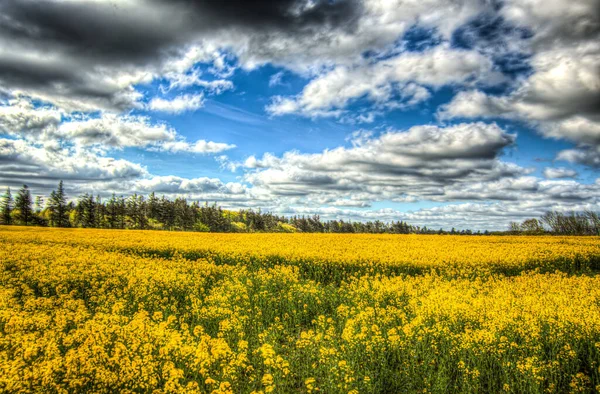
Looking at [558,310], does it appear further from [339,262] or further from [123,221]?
[123,221]

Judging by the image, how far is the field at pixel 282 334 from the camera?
5.39 m

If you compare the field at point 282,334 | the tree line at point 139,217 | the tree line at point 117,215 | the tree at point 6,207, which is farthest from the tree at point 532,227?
the tree at point 6,207

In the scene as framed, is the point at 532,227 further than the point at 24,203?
No

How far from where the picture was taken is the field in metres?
5.39

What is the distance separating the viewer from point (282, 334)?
8.88 m

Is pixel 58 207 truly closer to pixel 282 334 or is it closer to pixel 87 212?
pixel 87 212

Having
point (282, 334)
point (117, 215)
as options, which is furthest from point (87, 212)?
point (282, 334)

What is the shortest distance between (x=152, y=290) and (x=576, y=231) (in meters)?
64.0

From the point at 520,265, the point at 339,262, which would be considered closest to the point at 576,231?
the point at 520,265

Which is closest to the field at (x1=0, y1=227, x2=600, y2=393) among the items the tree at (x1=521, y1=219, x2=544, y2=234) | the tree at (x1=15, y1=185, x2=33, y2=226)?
the tree at (x1=521, y1=219, x2=544, y2=234)

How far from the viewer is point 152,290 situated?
11.1m

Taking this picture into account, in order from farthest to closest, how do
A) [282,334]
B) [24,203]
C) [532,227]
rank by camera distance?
[24,203], [532,227], [282,334]

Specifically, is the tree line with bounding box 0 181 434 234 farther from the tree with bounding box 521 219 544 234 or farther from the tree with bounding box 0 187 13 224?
the tree with bounding box 521 219 544 234

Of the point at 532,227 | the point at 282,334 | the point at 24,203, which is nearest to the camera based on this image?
the point at 282,334
